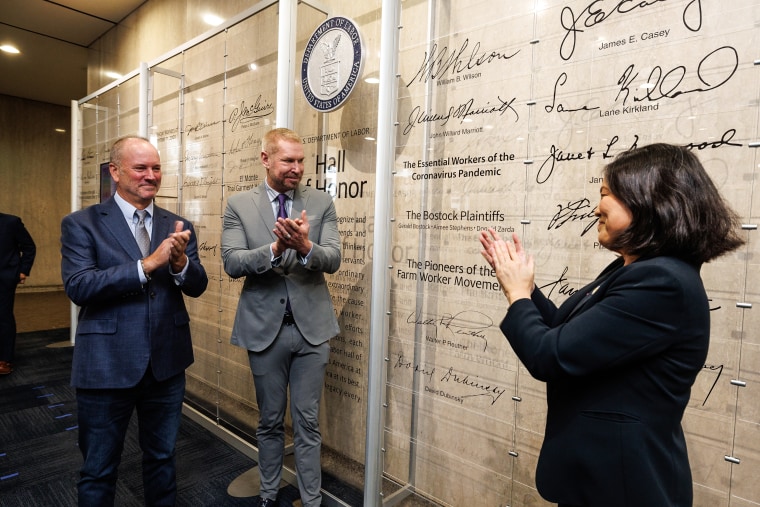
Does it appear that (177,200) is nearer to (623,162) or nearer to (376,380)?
(376,380)

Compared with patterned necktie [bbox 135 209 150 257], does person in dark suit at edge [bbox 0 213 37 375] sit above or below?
below

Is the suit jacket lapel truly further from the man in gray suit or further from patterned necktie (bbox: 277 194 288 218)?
patterned necktie (bbox: 277 194 288 218)

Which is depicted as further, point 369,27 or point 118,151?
point 369,27

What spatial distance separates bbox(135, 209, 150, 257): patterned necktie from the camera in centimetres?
185

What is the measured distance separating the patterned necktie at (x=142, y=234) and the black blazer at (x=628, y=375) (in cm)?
153

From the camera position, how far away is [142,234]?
1864 mm

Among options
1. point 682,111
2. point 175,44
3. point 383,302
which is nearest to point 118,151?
point 383,302

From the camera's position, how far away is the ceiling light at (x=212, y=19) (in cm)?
371

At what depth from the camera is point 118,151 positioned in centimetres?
183

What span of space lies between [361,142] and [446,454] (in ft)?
5.19
